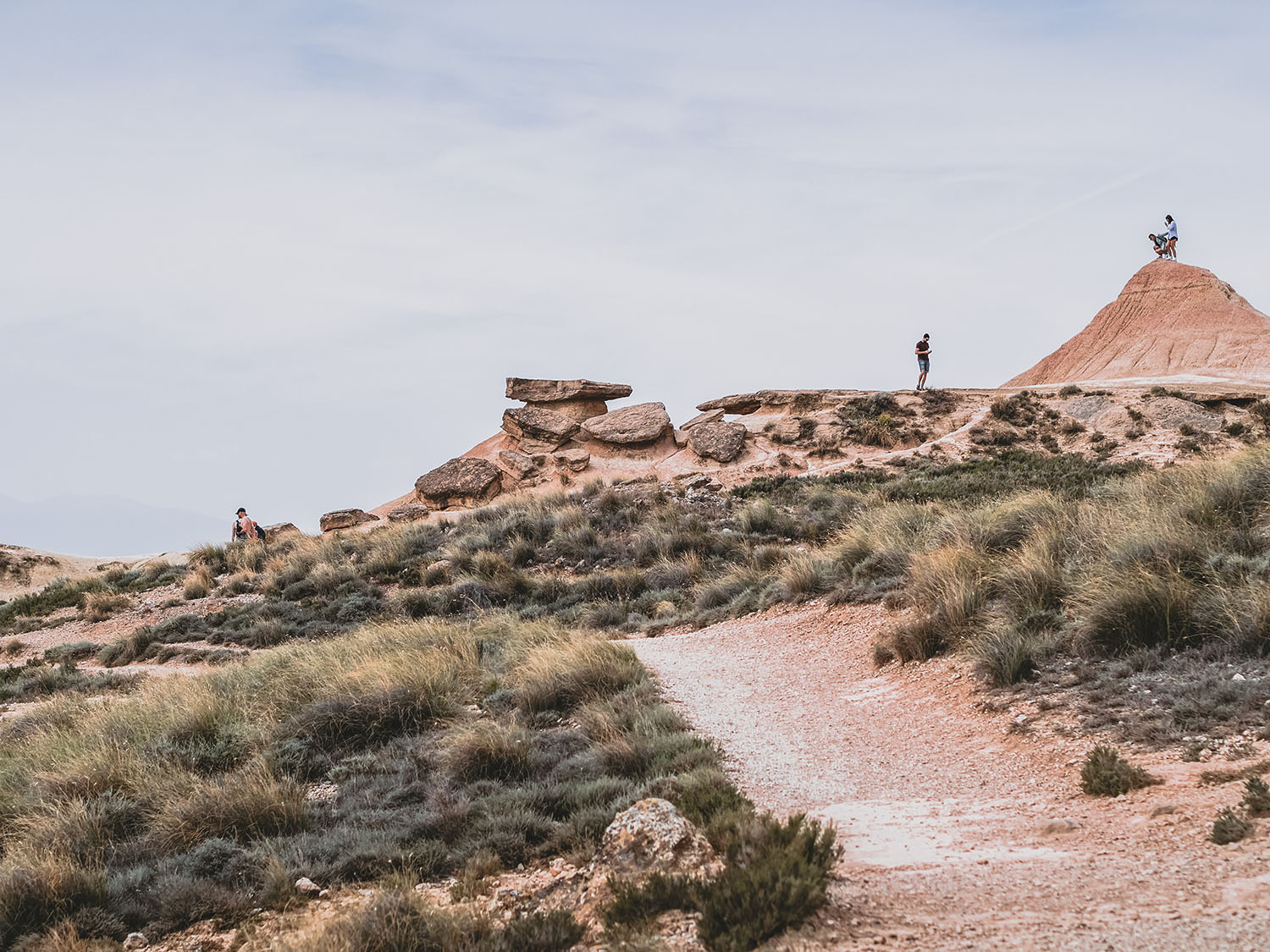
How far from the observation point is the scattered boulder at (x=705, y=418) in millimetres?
33094

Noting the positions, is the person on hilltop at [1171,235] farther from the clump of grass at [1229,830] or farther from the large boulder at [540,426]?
the clump of grass at [1229,830]

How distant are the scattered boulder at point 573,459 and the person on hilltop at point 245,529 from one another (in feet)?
31.9

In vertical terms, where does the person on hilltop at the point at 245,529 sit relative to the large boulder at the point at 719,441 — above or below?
below

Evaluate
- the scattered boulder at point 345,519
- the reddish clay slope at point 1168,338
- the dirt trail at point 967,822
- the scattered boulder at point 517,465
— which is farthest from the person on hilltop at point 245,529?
the reddish clay slope at point 1168,338

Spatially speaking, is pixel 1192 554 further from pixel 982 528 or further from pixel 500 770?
pixel 500 770

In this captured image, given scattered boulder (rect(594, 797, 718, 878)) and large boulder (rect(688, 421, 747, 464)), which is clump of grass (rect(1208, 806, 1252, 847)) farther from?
large boulder (rect(688, 421, 747, 464))

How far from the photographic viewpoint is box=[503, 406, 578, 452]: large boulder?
32.6m

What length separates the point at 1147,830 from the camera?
4.89m

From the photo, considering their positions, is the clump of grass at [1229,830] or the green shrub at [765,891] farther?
the clump of grass at [1229,830]

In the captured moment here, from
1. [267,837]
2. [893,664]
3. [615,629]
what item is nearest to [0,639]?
[615,629]

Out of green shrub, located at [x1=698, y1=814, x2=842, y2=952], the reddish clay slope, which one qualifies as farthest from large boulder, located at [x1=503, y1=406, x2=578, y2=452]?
green shrub, located at [x1=698, y1=814, x2=842, y2=952]

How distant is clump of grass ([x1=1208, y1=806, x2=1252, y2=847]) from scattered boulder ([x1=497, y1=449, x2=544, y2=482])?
90.8 feet

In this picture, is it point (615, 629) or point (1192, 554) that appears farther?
point (615, 629)

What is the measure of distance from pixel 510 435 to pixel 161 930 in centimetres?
2894
